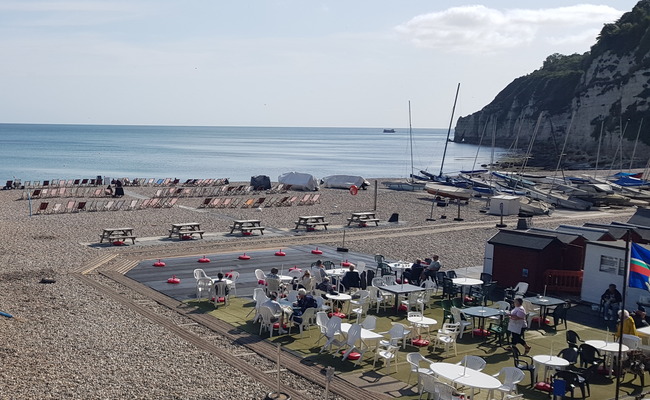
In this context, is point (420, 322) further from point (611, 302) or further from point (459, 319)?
point (611, 302)

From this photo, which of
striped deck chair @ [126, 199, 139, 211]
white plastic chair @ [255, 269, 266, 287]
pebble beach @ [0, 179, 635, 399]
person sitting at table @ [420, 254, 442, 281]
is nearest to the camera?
pebble beach @ [0, 179, 635, 399]

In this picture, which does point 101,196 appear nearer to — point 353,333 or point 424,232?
point 424,232

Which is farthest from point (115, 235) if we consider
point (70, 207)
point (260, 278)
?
point (70, 207)

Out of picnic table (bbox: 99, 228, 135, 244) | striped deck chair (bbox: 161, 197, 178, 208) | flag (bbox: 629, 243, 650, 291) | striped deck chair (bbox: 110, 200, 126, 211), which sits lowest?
striped deck chair (bbox: 110, 200, 126, 211)

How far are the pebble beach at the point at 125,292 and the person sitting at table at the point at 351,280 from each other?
17.2ft

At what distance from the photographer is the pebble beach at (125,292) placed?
41.0ft

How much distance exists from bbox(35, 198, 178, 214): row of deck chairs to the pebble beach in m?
0.70

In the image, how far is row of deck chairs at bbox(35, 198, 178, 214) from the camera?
3656 cm

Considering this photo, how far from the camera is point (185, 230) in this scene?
1160 inches

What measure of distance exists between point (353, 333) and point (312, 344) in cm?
155

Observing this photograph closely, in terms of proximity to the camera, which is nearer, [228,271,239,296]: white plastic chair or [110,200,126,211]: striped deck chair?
[228,271,239,296]: white plastic chair

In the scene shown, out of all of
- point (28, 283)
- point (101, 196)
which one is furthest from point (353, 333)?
point (101, 196)

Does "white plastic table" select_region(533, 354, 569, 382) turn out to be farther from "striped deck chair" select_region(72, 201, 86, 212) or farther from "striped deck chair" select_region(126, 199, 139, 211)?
"striped deck chair" select_region(126, 199, 139, 211)

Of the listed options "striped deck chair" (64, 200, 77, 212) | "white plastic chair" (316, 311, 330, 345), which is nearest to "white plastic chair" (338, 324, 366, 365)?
"white plastic chair" (316, 311, 330, 345)
